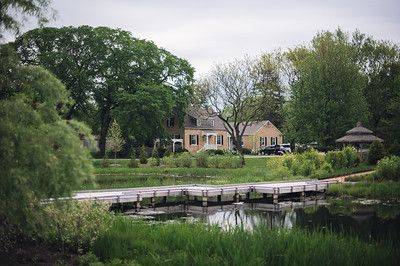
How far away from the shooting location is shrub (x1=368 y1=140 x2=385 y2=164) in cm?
4144

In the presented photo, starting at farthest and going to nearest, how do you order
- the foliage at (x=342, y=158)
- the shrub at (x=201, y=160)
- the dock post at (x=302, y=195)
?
the shrub at (x=201, y=160) < the foliage at (x=342, y=158) < the dock post at (x=302, y=195)

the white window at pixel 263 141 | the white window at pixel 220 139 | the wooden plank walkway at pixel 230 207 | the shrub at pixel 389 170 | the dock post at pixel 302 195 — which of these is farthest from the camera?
the white window at pixel 263 141

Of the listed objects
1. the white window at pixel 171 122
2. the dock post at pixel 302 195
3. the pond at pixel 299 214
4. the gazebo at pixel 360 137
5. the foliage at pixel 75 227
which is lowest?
the pond at pixel 299 214

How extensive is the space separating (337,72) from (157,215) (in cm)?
3498

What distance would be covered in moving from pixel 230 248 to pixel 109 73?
1896 inches

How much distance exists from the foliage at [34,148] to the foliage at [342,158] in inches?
1210

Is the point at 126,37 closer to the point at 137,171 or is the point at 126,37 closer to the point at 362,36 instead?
the point at 137,171

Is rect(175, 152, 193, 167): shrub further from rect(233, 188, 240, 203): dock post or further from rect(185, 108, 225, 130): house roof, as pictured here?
rect(185, 108, 225, 130): house roof

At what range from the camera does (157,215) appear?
78.0 feet

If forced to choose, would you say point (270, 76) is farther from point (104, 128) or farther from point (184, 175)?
point (184, 175)

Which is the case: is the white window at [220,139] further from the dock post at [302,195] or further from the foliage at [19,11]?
the foliage at [19,11]

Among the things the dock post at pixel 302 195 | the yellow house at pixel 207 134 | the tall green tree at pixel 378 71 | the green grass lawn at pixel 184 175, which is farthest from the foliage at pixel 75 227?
the yellow house at pixel 207 134

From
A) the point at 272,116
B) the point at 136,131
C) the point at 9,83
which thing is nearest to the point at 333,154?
the point at 136,131

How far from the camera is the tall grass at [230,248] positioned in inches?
457
